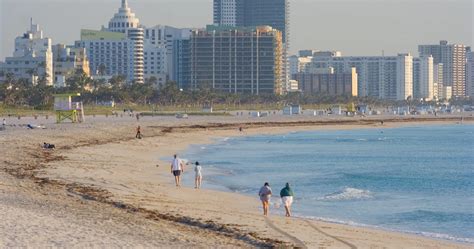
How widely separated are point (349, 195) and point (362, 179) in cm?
788

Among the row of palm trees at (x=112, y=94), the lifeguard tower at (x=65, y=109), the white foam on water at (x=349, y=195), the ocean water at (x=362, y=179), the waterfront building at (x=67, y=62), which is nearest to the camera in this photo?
the ocean water at (x=362, y=179)

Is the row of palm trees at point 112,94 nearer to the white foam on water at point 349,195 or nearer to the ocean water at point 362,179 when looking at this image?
the ocean water at point 362,179

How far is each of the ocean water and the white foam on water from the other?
0.03 m

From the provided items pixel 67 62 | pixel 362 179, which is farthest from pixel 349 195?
pixel 67 62

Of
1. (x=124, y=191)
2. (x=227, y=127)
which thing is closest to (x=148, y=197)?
(x=124, y=191)

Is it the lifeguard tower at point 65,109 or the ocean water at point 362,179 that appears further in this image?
the lifeguard tower at point 65,109

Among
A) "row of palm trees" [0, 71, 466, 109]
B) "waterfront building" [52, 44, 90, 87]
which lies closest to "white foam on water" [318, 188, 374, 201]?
"row of palm trees" [0, 71, 466, 109]

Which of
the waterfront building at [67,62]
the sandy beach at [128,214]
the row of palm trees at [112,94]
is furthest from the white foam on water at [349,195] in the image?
the waterfront building at [67,62]

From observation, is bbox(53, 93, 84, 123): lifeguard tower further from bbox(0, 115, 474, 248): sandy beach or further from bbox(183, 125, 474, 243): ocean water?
bbox(0, 115, 474, 248): sandy beach

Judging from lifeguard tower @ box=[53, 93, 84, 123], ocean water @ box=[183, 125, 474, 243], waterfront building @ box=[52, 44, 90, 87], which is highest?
waterfront building @ box=[52, 44, 90, 87]

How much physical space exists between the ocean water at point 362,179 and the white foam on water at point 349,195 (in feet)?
0.11

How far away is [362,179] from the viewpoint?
3841cm

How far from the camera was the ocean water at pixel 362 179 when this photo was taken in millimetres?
25109

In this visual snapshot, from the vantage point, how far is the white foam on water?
2972cm
